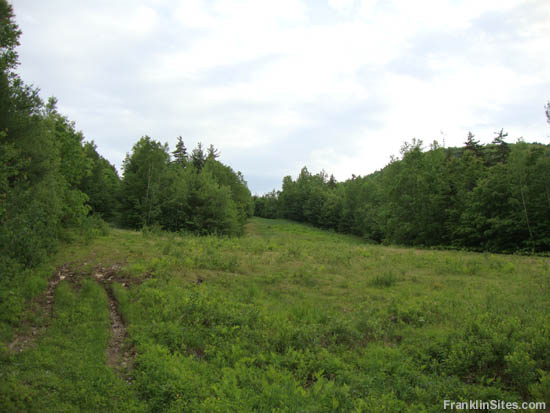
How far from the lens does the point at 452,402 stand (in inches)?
213

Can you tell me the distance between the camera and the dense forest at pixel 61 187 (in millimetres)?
12248

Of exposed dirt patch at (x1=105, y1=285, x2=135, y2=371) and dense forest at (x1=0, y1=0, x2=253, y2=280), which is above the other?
dense forest at (x1=0, y1=0, x2=253, y2=280)

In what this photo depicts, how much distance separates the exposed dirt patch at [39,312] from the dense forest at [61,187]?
120cm

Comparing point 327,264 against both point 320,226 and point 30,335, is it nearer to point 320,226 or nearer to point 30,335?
point 30,335

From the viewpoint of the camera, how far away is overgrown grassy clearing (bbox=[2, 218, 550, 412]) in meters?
5.78

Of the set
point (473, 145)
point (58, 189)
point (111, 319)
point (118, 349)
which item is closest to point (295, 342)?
point (118, 349)

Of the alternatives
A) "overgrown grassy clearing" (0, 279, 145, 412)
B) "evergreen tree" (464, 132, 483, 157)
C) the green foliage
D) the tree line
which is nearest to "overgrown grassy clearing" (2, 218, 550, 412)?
"overgrown grassy clearing" (0, 279, 145, 412)

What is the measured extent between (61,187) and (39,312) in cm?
1440

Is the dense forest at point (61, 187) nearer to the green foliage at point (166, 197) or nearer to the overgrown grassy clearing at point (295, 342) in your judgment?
the green foliage at point (166, 197)

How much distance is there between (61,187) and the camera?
2083 centimetres

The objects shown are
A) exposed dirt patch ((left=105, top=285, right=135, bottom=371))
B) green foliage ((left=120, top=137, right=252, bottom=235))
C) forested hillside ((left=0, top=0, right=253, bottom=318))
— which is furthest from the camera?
green foliage ((left=120, top=137, right=252, bottom=235))

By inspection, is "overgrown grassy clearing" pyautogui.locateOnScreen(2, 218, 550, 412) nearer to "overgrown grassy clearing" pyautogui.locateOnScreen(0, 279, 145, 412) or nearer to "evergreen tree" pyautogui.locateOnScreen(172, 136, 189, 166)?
"overgrown grassy clearing" pyautogui.locateOnScreen(0, 279, 145, 412)

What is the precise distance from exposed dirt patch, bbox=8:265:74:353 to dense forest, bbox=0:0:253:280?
47.4 inches

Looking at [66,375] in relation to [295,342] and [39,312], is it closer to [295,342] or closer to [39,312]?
[39,312]
